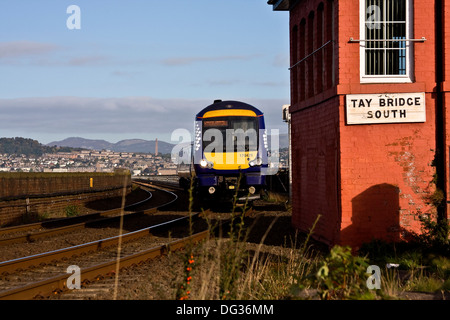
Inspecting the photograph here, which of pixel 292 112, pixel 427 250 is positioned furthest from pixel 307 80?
pixel 427 250

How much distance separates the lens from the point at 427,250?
10.5 metres

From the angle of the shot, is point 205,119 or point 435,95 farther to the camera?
point 205,119

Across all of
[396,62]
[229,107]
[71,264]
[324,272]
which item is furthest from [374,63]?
[229,107]

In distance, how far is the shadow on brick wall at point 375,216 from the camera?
36.5 ft

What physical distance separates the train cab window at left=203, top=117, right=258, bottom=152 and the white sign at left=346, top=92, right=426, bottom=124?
9.37 meters

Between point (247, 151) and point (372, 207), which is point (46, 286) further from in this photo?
point (247, 151)

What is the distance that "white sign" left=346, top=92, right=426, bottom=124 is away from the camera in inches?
440

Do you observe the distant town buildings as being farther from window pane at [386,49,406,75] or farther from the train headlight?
window pane at [386,49,406,75]

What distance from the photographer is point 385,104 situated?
36.8 feet

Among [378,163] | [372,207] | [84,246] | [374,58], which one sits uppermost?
[374,58]

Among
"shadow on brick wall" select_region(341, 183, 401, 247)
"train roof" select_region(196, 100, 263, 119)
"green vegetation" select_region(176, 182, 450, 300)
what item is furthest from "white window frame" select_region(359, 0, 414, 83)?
"train roof" select_region(196, 100, 263, 119)

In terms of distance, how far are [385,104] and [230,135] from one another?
962 cm

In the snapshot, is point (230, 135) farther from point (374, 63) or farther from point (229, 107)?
point (374, 63)

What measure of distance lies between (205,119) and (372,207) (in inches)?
410
